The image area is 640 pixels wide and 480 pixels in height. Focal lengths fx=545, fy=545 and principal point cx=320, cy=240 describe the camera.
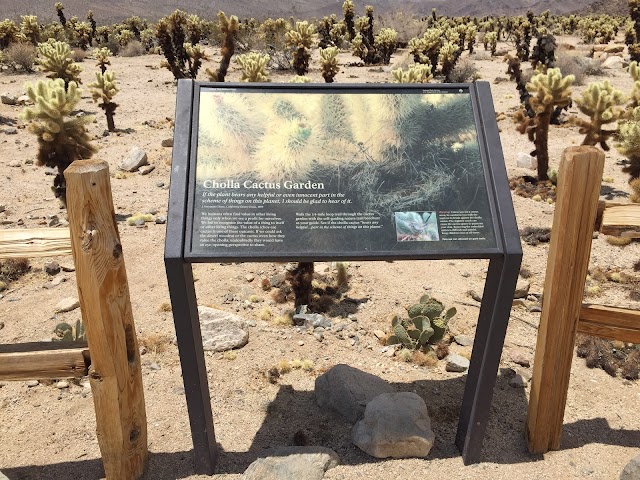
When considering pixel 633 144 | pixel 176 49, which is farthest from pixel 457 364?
pixel 176 49

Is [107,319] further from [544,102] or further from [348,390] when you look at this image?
[544,102]

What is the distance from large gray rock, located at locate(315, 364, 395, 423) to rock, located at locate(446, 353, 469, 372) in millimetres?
638

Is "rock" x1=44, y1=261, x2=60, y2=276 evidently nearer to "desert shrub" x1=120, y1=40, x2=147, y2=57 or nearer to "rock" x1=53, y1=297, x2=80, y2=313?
A: "rock" x1=53, y1=297, x2=80, y2=313

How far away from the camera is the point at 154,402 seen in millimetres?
4223

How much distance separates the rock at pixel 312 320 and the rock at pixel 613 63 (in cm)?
2282

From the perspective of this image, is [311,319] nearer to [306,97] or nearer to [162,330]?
[162,330]

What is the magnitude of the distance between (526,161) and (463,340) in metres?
6.86

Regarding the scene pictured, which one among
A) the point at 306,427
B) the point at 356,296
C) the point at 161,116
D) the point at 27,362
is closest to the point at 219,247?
the point at 27,362

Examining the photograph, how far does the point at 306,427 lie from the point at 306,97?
232 centimetres

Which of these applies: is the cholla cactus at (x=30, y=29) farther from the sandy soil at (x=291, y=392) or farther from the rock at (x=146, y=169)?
the sandy soil at (x=291, y=392)

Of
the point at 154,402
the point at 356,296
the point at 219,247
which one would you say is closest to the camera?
the point at 219,247

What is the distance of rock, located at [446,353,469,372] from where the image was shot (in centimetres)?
457

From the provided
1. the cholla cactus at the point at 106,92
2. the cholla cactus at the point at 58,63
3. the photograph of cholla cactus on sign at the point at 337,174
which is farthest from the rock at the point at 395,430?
the cholla cactus at the point at 58,63

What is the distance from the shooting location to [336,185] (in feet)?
9.73
